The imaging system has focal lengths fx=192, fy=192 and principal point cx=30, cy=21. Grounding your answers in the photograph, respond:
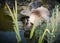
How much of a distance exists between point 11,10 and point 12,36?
233 mm

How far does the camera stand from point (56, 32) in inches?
61.9

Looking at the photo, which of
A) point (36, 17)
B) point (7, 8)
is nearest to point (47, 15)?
point (36, 17)

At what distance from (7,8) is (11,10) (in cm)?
5

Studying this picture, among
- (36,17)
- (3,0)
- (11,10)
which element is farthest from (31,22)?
(3,0)

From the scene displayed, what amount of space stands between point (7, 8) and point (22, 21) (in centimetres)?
18

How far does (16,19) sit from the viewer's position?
161 cm

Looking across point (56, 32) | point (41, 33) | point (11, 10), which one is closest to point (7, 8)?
point (11, 10)

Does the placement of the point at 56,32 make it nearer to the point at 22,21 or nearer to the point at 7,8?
the point at 22,21

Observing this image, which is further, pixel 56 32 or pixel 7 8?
pixel 7 8

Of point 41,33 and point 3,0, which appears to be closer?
point 41,33

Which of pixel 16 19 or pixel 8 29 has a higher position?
pixel 16 19

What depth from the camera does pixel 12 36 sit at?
1714mm

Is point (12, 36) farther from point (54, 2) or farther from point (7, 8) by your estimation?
point (54, 2)

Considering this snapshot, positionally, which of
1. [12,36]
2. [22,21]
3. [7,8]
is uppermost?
[7,8]
